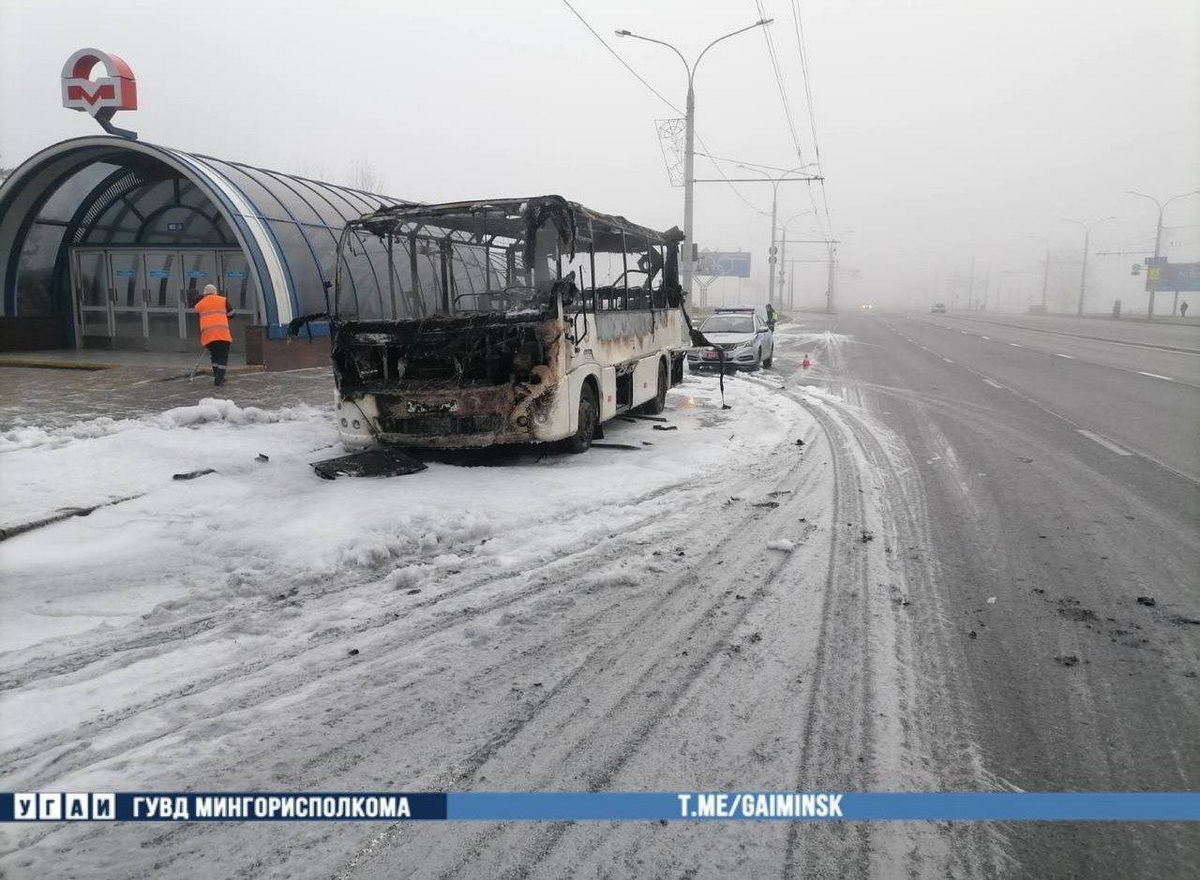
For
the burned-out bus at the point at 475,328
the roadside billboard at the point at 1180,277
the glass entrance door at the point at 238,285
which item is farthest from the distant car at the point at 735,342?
the roadside billboard at the point at 1180,277

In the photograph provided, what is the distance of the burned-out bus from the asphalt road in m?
3.80

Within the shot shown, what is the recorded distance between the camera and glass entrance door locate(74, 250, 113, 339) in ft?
62.4

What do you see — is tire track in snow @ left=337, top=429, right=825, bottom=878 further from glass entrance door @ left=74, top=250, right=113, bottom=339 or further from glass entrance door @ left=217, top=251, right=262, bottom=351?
glass entrance door @ left=74, top=250, right=113, bottom=339

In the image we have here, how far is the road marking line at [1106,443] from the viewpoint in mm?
8969

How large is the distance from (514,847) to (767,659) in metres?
1.76

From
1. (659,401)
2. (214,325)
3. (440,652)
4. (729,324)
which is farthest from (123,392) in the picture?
(729,324)

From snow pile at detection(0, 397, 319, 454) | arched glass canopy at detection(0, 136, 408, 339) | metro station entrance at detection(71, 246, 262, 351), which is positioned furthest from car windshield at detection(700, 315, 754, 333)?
snow pile at detection(0, 397, 319, 454)

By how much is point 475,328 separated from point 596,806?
5.84 m

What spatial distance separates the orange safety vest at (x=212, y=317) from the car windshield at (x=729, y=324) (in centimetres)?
1085

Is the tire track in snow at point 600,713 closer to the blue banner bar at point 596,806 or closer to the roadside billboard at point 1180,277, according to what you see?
the blue banner bar at point 596,806

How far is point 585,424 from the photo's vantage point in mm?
8828

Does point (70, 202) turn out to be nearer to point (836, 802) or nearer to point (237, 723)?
point (237, 723)

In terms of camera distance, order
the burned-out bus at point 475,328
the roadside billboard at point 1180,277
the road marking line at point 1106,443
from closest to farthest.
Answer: the burned-out bus at point 475,328, the road marking line at point 1106,443, the roadside billboard at point 1180,277

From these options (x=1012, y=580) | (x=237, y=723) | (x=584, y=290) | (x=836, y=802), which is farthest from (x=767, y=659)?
(x=584, y=290)
